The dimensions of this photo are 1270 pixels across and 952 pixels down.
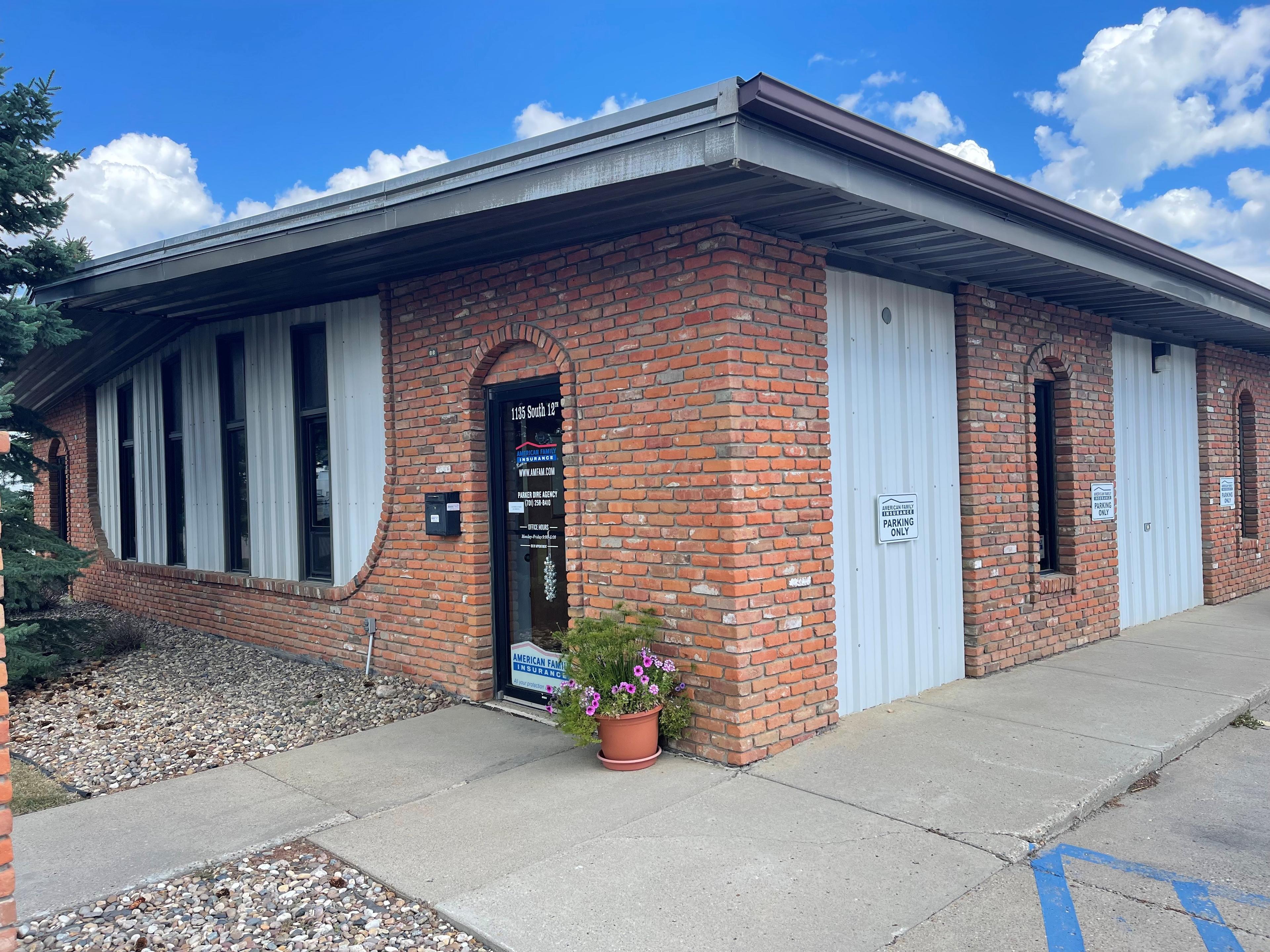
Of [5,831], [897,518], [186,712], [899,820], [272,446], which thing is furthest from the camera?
[272,446]

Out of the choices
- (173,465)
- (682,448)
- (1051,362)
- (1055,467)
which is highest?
(1051,362)

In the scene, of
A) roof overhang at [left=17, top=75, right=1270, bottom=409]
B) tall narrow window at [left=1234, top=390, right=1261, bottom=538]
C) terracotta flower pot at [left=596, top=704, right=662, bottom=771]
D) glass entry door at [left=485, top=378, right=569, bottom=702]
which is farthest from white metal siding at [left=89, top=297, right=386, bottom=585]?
tall narrow window at [left=1234, top=390, right=1261, bottom=538]

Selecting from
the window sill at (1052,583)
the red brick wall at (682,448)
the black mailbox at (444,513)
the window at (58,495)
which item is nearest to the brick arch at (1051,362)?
the window sill at (1052,583)

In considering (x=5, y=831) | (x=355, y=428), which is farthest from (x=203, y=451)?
(x=5, y=831)

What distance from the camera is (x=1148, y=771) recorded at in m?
5.15

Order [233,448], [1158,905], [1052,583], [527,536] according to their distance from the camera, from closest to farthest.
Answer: [1158,905], [527,536], [1052,583], [233,448]

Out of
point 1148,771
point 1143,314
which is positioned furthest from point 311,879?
point 1143,314

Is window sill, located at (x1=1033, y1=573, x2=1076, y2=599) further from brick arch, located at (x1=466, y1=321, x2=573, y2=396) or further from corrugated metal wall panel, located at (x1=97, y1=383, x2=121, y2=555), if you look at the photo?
corrugated metal wall panel, located at (x1=97, y1=383, x2=121, y2=555)

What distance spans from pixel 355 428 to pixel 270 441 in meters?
1.48

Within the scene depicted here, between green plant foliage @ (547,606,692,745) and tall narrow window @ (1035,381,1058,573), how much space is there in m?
4.71

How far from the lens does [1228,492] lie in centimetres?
1121

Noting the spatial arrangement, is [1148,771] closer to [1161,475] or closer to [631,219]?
[631,219]

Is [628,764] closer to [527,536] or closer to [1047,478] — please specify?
[527,536]

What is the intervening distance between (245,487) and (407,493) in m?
3.05
